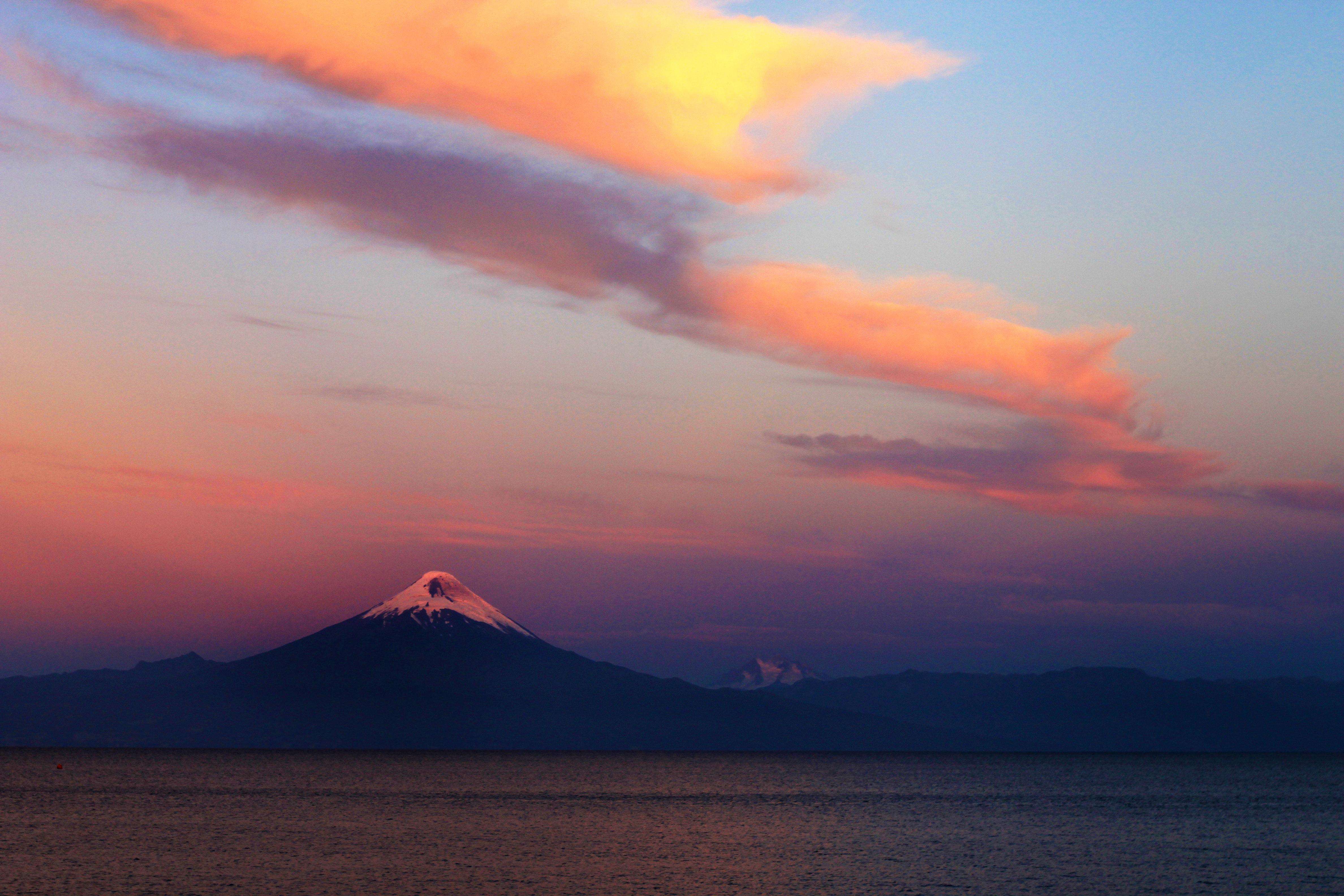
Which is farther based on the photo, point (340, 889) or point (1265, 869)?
point (1265, 869)

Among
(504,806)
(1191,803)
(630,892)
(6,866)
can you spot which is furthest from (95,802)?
(1191,803)

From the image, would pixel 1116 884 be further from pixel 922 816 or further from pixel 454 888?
pixel 922 816

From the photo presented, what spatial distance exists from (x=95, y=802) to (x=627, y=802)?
69731 mm

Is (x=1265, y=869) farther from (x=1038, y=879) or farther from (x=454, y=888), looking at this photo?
(x=454, y=888)

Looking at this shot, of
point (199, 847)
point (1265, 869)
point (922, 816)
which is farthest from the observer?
point (922, 816)

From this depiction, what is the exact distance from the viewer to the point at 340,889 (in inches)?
3150

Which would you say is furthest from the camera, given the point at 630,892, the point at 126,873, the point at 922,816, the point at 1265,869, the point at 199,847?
the point at 922,816

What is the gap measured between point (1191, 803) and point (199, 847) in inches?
5675

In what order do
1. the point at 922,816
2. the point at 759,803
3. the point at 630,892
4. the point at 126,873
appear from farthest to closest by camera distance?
the point at 759,803
the point at 922,816
the point at 126,873
the point at 630,892

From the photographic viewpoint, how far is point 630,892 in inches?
3137

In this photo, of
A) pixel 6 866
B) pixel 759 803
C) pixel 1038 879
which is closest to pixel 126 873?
pixel 6 866

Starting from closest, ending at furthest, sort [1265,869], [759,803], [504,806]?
1. [1265,869]
2. [504,806]
3. [759,803]

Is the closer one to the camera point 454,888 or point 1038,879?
point 454,888

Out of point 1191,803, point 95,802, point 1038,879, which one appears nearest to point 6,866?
point 1038,879
